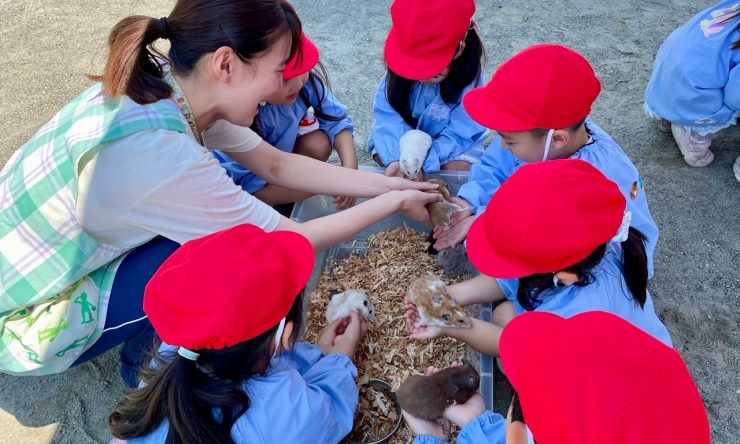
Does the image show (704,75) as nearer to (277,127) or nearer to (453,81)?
(453,81)

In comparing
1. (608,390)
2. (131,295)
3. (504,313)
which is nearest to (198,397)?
(131,295)

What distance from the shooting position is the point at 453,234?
212 centimetres

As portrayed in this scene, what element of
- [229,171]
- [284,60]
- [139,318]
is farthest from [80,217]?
[229,171]

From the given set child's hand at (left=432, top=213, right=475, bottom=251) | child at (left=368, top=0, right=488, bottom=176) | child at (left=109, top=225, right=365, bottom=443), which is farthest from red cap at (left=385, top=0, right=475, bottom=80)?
child at (left=109, top=225, right=365, bottom=443)

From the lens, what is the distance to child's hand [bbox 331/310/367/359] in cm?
187

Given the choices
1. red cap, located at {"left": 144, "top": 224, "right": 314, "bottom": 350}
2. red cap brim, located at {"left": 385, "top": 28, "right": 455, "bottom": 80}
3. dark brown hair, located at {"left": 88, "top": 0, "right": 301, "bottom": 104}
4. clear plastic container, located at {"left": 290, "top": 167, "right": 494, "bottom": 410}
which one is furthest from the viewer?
clear plastic container, located at {"left": 290, "top": 167, "right": 494, "bottom": 410}

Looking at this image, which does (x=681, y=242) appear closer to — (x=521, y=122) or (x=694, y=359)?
(x=694, y=359)

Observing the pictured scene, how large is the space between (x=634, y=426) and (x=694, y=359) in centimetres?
139

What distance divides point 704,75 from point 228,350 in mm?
2578

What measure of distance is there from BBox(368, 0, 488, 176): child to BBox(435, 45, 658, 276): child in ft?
1.09

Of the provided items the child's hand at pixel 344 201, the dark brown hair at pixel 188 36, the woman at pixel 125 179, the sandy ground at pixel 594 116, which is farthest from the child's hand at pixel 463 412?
the dark brown hair at pixel 188 36

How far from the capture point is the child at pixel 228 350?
1.23 meters

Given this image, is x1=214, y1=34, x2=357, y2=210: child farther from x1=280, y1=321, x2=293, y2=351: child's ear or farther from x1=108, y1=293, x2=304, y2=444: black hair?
→ x1=108, y1=293, x2=304, y2=444: black hair

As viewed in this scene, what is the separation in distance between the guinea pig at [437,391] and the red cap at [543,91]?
2.71ft
